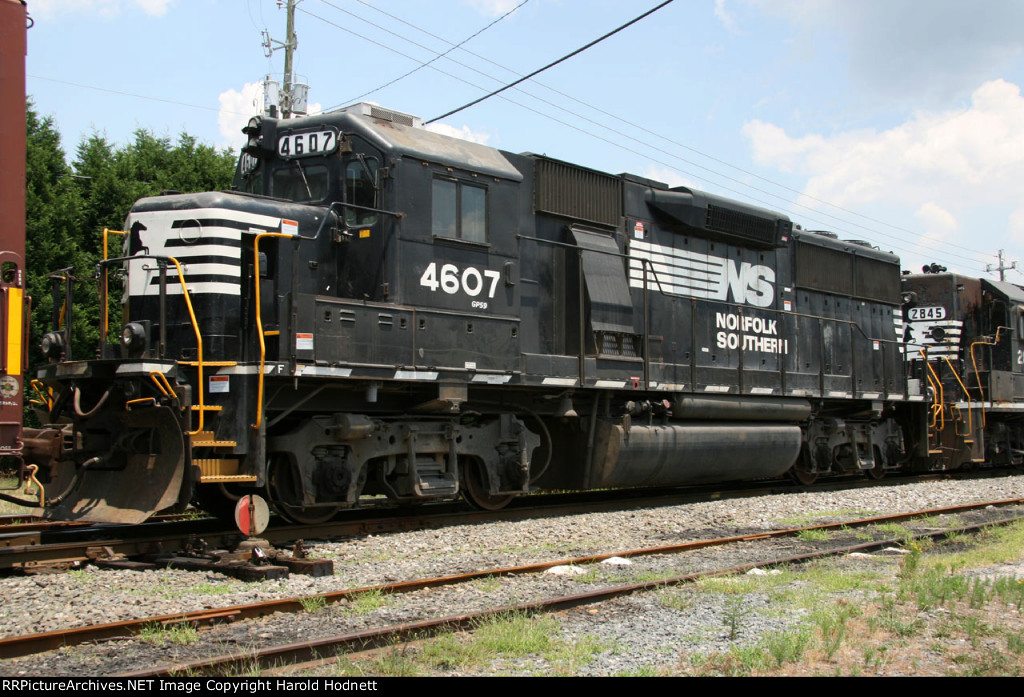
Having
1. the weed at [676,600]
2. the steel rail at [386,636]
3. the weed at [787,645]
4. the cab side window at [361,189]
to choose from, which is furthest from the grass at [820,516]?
the cab side window at [361,189]

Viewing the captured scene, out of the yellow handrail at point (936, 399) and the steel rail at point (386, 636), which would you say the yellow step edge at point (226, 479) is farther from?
the yellow handrail at point (936, 399)

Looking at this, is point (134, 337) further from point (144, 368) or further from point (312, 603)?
point (312, 603)

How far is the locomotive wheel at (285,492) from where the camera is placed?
27.5 ft

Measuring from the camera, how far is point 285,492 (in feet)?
27.8

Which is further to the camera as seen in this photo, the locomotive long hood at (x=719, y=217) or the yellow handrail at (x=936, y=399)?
the yellow handrail at (x=936, y=399)

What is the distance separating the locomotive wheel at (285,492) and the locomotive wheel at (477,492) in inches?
67.9

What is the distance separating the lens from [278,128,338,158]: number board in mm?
9008

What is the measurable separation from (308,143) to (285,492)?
11.4 ft

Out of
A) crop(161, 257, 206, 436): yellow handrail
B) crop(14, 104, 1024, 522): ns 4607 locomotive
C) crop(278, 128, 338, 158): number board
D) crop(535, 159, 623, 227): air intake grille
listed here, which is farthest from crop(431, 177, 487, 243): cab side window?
crop(161, 257, 206, 436): yellow handrail

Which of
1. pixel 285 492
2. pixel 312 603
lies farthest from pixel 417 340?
pixel 312 603

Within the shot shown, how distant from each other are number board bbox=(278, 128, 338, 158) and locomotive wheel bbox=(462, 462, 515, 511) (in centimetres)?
368

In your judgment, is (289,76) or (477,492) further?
(289,76)

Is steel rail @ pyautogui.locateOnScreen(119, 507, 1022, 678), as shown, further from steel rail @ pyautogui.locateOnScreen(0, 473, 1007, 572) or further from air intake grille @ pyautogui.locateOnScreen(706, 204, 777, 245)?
air intake grille @ pyautogui.locateOnScreen(706, 204, 777, 245)

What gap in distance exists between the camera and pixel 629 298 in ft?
37.7
